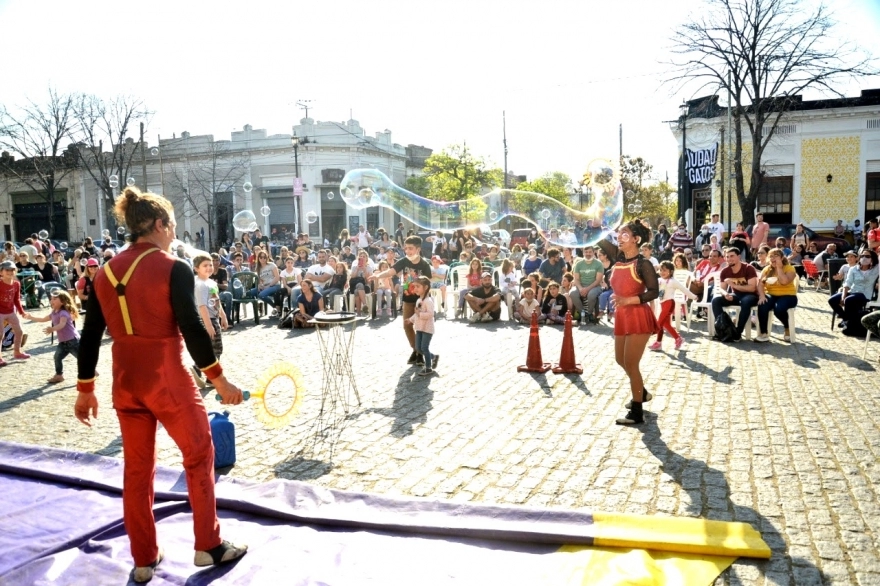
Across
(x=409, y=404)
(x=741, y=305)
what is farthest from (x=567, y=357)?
(x=741, y=305)

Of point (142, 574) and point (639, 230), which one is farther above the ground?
point (639, 230)

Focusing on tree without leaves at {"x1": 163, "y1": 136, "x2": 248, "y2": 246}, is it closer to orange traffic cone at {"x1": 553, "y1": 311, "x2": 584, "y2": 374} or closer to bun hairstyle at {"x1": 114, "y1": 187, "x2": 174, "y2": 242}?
orange traffic cone at {"x1": 553, "y1": 311, "x2": 584, "y2": 374}

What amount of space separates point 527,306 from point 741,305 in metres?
3.97

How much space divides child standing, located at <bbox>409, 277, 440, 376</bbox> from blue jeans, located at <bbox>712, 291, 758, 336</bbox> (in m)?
5.04

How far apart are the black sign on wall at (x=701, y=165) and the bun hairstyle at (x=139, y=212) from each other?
36349 millimetres

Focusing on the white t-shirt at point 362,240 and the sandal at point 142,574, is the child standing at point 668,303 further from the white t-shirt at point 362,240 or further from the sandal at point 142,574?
the white t-shirt at point 362,240

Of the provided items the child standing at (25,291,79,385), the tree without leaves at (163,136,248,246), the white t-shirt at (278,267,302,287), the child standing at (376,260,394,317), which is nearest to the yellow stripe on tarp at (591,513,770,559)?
the child standing at (25,291,79,385)

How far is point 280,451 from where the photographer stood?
570cm

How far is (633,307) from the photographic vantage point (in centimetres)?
615

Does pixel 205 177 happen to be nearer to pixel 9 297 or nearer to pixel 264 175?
pixel 264 175

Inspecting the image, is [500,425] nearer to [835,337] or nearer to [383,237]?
[835,337]

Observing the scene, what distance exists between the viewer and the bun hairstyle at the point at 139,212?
340 cm

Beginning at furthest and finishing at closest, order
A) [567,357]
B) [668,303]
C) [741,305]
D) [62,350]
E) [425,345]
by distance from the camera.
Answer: [741,305]
[668,303]
[62,350]
[425,345]
[567,357]

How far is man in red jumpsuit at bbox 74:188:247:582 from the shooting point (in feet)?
10.9
